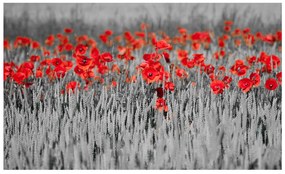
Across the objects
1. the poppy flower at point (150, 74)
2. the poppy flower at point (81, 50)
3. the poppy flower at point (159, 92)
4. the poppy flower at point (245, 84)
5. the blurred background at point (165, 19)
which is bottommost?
the poppy flower at point (159, 92)

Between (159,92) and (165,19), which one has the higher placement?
(165,19)

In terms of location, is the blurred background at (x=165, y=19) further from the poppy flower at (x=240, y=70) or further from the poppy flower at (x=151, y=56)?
the poppy flower at (x=151, y=56)

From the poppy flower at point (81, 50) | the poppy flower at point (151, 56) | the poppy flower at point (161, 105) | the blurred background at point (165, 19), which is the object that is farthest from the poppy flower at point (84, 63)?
the blurred background at point (165, 19)

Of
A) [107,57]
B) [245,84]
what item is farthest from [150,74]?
[245,84]

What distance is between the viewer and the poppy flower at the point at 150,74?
2066 millimetres

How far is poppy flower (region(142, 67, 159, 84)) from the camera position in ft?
6.78

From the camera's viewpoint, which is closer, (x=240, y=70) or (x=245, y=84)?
(x=245, y=84)

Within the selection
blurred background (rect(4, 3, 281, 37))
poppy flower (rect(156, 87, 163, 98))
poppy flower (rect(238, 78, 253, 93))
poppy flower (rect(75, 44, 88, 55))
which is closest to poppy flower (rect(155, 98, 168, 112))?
poppy flower (rect(156, 87, 163, 98))

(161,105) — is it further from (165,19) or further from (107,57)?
(165,19)

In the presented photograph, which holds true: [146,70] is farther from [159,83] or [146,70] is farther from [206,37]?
[206,37]

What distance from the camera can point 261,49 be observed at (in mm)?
4344

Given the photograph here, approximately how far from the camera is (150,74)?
2078 mm

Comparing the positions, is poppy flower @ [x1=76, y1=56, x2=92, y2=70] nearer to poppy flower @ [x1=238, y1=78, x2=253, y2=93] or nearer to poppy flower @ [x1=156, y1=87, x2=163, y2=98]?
poppy flower @ [x1=156, y1=87, x2=163, y2=98]

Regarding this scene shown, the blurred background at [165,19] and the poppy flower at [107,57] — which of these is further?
the blurred background at [165,19]
